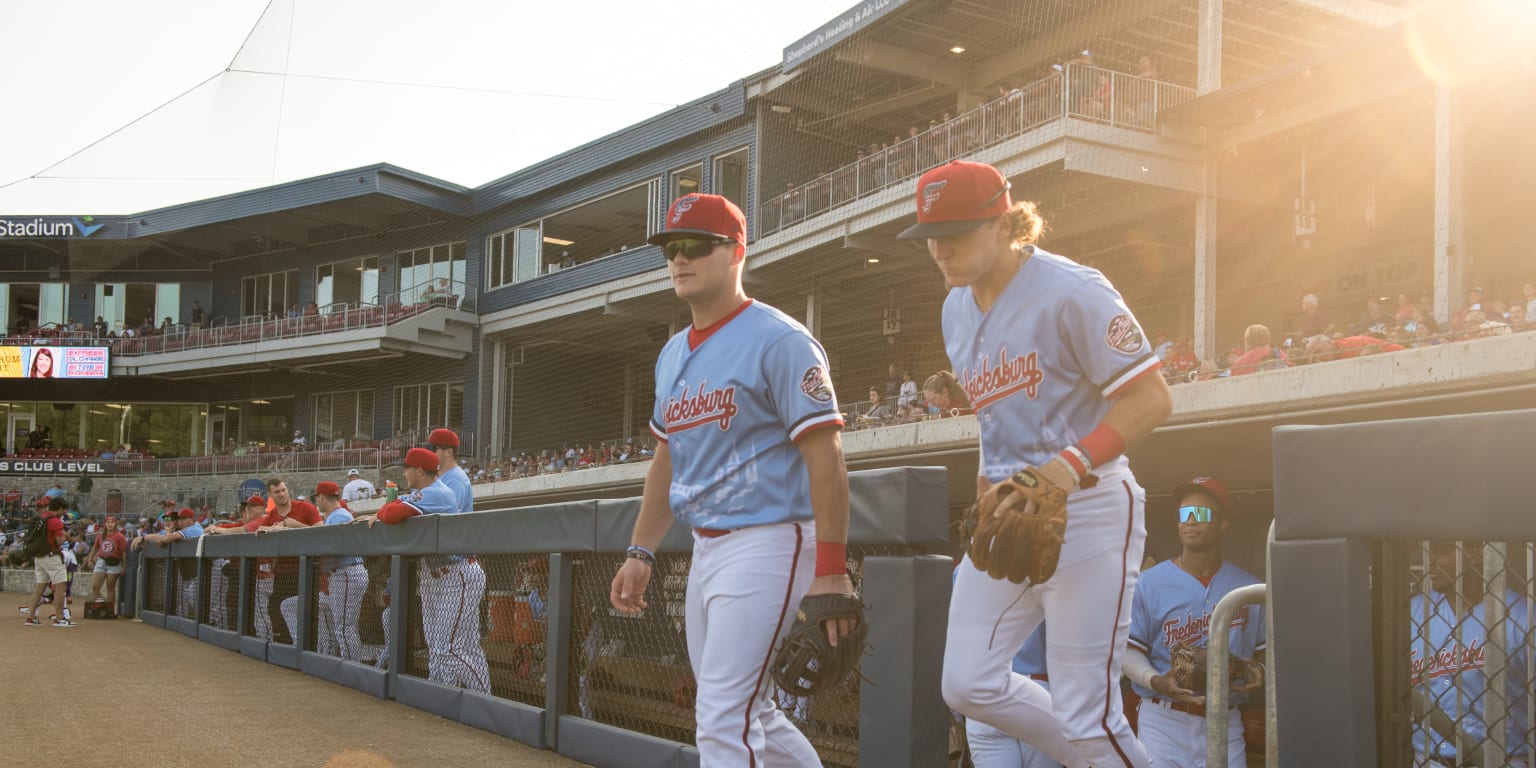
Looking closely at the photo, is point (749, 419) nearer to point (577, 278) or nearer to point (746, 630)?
point (746, 630)

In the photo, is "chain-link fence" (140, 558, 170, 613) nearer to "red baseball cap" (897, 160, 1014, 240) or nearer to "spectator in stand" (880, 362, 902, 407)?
Answer: "spectator in stand" (880, 362, 902, 407)

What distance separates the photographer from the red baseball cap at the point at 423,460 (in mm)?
8828

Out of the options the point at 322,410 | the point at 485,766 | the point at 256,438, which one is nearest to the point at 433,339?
the point at 322,410

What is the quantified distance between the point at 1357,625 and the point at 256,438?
130ft

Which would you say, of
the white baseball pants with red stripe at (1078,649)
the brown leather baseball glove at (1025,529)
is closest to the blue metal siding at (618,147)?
the white baseball pants with red stripe at (1078,649)

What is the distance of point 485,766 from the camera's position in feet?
17.9

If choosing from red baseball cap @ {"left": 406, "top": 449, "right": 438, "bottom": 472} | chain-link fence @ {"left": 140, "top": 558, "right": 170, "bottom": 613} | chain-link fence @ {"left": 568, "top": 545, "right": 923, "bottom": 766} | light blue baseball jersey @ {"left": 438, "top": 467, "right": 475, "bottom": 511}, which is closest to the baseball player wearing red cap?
light blue baseball jersey @ {"left": 438, "top": 467, "right": 475, "bottom": 511}

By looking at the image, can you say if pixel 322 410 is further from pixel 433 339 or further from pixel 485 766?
pixel 485 766

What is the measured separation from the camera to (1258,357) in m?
10.5

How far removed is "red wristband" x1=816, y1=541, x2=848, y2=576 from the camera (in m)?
2.97

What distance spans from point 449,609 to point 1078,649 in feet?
16.7

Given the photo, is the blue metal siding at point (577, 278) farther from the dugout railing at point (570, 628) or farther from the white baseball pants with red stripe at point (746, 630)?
the white baseball pants with red stripe at point (746, 630)

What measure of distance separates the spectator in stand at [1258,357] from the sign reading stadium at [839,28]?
935cm

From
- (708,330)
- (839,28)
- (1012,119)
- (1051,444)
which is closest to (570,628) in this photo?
(708,330)
